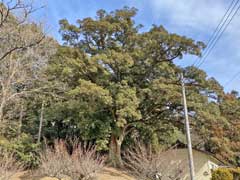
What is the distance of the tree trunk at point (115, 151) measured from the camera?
20281mm

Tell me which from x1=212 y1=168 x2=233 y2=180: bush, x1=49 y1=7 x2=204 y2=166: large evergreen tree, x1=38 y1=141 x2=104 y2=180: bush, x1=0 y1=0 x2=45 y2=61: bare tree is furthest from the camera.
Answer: x1=49 y1=7 x2=204 y2=166: large evergreen tree

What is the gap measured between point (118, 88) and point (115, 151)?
499cm

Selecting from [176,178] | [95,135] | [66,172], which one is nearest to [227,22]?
Result: [176,178]

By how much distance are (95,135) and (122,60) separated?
5.71 metres

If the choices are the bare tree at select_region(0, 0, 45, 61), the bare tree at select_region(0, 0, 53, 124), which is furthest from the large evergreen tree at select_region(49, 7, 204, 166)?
the bare tree at select_region(0, 0, 45, 61)

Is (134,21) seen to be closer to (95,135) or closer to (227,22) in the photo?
(95,135)

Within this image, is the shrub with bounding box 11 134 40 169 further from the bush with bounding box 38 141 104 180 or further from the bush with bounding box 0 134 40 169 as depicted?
the bush with bounding box 38 141 104 180

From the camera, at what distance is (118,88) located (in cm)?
1925

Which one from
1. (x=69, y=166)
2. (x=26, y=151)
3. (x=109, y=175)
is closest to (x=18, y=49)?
(x=69, y=166)

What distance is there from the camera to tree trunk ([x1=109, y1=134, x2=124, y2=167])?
798 inches

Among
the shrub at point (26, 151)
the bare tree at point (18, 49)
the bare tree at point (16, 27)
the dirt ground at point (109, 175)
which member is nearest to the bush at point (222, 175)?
the dirt ground at point (109, 175)

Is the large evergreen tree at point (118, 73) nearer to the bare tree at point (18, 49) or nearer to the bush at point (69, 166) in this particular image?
the bare tree at point (18, 49)

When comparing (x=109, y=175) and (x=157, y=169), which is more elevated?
(x=157, y=169)

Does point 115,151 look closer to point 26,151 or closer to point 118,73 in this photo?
point 118,73
